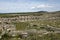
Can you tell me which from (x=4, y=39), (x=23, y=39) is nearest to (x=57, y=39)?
(x=23, y=39)

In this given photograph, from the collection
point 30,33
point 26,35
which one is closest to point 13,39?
point 26,35

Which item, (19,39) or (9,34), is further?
(9,34)

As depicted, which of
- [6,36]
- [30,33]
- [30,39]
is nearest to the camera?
[30,39]

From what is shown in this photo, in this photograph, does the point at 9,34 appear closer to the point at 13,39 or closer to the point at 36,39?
the point at 13,39

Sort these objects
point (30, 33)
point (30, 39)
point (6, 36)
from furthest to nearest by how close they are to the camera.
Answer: point (30, 33) → point (6, 36) → point (30, 39)

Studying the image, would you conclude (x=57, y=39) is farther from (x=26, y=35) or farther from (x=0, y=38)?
(x=0, y=38)

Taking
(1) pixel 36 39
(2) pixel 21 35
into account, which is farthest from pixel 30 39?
(2) pixel 21 35

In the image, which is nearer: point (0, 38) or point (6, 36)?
point (0, 38)

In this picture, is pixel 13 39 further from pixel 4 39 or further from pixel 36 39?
pixel 36 39
